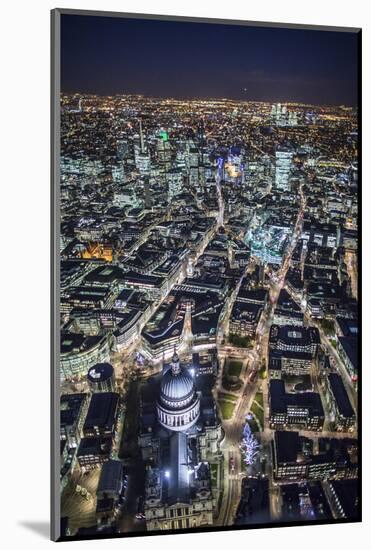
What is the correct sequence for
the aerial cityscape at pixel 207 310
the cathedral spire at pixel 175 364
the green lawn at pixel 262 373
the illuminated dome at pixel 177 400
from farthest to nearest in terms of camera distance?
1. the green lawn at pixel 262 373
2. the cathedral spire at pixel 175 364
3. the illuminated dome at pixel 177 400
4. the aerial cityscape at pixel 207 310

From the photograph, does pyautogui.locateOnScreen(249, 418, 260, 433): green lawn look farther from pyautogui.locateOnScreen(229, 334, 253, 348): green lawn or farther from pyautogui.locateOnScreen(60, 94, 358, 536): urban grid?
pyautogui.locateOnScreen(229, 334, 253, 348): green lawn

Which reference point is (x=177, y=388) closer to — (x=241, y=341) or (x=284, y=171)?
(x=241, y=341)

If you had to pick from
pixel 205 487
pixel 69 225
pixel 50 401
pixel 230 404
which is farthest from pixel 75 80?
pixel 205 487

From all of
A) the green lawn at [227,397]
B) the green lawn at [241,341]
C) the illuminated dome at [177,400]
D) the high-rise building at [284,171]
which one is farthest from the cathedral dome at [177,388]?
the high-rise building at [284,171]

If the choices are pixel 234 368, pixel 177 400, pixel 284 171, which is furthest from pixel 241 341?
pixel 284 171

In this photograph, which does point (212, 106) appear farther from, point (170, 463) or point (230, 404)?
point (170, 463)

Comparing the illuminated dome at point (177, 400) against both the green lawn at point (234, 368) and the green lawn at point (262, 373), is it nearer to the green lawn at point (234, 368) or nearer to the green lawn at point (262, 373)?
the green lawn at point (234, 368)

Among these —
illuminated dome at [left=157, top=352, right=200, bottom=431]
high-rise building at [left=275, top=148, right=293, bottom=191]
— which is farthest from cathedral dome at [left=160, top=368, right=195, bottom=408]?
high-rise building at [left=275, top=148, right=293, bottom=191]
